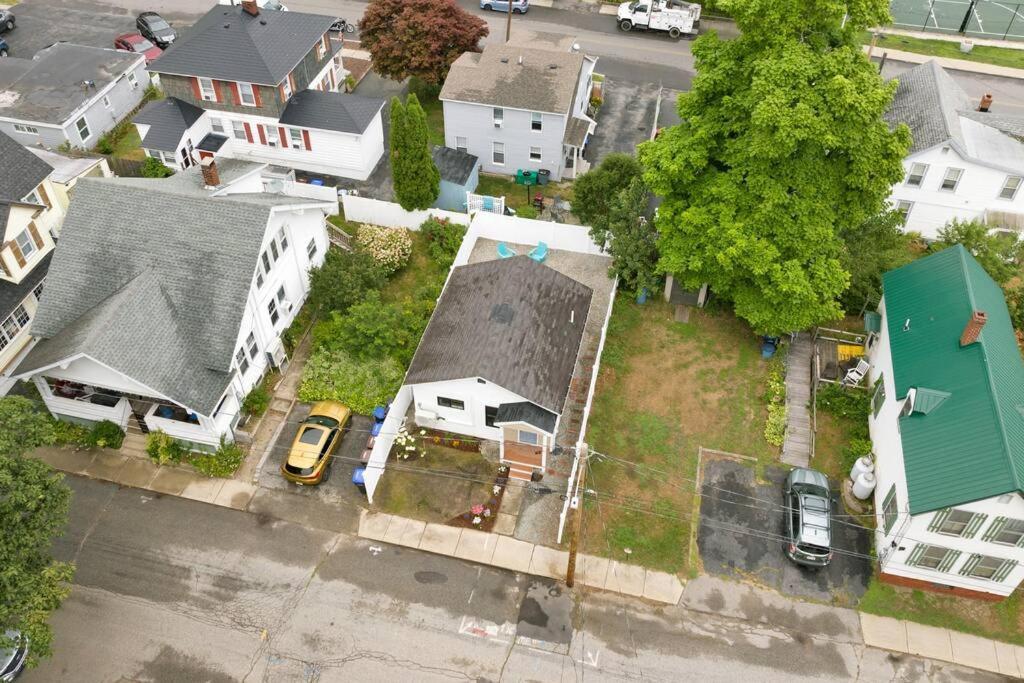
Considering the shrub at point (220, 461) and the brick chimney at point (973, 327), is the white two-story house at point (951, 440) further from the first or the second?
the shrub at point (220, 461)

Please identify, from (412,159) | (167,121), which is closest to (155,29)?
(167,121)

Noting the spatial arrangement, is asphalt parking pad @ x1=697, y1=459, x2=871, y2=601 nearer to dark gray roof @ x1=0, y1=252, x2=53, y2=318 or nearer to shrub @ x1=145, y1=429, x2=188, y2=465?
shrub @ x1=145, y1=429, x2=188, y2=465

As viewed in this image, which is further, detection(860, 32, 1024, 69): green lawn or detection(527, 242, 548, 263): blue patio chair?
detection(860, 32, 1024, 69): green lawn

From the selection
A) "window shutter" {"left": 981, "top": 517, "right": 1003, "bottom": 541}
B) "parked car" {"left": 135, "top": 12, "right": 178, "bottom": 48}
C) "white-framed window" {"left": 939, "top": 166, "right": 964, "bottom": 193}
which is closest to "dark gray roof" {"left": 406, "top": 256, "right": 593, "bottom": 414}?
"window shutter" {"left": 981, "top": 517, "right": 1003, "bottom": 541}

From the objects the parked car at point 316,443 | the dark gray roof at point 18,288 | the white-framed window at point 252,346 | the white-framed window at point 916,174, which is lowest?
the parked car at point 316,443

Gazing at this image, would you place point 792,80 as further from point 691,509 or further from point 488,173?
point 488,173

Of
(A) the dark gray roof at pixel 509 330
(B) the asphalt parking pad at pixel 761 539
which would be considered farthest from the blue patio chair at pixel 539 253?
(B) the asphalt parking pad at pixel 761 539
